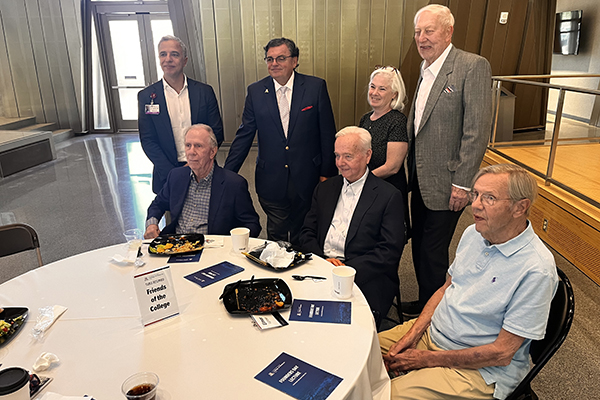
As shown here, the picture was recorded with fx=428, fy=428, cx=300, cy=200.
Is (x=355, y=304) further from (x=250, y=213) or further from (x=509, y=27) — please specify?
(x=509, y=27)

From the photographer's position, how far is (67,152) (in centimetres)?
866

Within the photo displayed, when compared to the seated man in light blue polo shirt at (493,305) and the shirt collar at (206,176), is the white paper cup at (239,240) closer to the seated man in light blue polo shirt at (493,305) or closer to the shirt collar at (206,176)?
the shirt collar at (206,176)

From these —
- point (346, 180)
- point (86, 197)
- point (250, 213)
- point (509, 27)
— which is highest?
point (509, 27)

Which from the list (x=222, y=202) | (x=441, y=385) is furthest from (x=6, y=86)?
(x=441, y=385)

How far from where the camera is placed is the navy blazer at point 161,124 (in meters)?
3.50

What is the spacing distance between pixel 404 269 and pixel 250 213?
168 centimetres

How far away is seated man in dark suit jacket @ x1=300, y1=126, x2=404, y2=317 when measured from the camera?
2.30 m

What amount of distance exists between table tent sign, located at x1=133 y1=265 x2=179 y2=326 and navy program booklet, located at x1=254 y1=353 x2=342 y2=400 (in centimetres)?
49

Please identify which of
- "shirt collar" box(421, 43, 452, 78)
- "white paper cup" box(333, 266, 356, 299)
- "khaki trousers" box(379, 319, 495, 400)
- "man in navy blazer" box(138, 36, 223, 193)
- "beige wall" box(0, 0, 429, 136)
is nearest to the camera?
"khaki trousers" box(379, 319, 495, 400)

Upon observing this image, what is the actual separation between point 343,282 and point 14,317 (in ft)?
4.09

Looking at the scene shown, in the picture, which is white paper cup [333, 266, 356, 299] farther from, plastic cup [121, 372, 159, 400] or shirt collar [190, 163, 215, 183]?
shirt collar [190, 163, 215, 183]

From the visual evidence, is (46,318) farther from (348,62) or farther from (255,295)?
(348,62)

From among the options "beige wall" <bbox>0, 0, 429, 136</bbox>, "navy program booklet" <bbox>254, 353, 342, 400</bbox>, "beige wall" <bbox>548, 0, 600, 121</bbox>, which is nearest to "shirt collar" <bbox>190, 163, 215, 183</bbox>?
"navy program booklet" <bbox>254, 353, 342, 400</bbox>

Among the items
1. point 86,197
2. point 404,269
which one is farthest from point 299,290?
point 86,197
